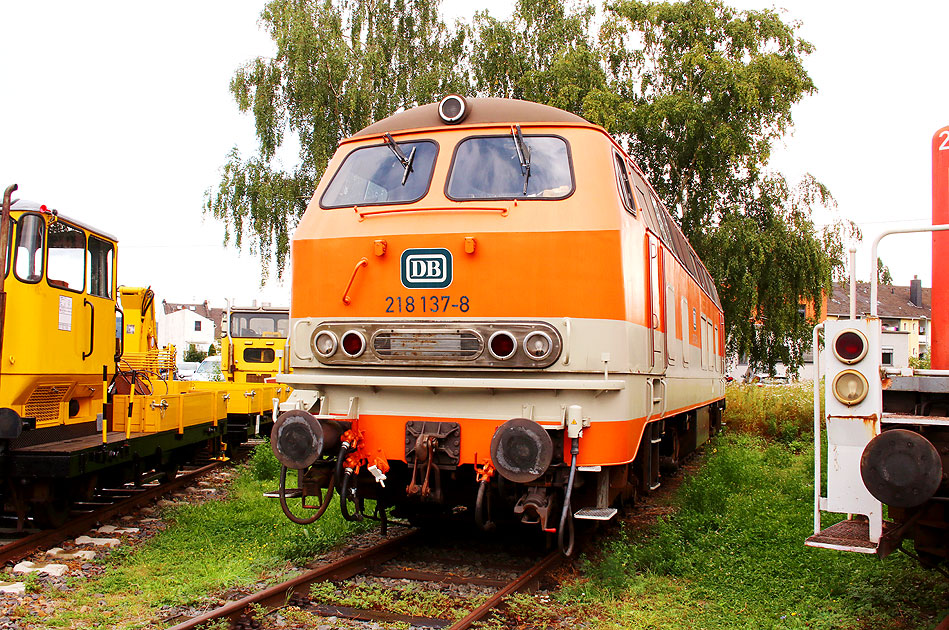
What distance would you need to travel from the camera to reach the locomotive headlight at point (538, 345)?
208 inches

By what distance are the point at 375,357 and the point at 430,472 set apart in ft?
2.99

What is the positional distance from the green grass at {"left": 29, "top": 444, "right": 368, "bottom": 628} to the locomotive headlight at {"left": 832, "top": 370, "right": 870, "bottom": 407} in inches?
156

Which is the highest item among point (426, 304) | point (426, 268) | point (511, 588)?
point (426, 268)

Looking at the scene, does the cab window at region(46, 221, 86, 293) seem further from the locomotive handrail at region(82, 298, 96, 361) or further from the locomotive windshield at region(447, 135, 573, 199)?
the locomotive windshield at region(447, 135, 573, 199)

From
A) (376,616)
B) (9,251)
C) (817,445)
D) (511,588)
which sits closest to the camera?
(817,445)

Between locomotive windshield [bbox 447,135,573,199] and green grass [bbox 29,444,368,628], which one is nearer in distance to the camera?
green grass [bbox 29,444,368,628]

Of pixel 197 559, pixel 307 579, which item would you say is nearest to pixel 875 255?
pixel 307 579

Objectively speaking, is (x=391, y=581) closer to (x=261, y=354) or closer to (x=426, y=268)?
(x=426, y=268)

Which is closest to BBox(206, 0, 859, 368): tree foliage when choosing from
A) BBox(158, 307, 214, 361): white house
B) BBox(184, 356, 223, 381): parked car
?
BBox(184, 356, 223, 381): parked car

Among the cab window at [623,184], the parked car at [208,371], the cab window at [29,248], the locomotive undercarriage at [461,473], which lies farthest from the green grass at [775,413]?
the parked car at [208,371]

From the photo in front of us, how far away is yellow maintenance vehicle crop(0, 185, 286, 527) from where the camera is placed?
6.83 meters

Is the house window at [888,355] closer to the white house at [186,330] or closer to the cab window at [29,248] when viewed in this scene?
the cab window at [29,248]

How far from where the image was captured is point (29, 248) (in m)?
7.06

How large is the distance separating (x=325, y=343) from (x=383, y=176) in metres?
1.45
